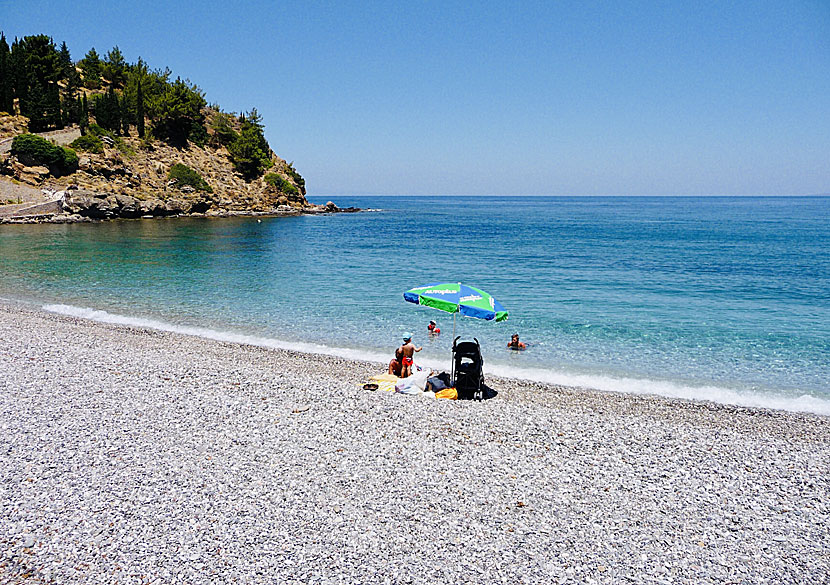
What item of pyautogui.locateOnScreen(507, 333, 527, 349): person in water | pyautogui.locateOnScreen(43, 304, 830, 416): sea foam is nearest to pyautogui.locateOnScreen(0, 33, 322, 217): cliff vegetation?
pyautogui.locateOnScreen(43, 304, 830, 416): sea foam

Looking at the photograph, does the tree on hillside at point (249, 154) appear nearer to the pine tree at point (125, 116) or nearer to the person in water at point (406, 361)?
the pine tree at point (125, 116)

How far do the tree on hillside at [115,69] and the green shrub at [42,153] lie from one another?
3677 centimetres

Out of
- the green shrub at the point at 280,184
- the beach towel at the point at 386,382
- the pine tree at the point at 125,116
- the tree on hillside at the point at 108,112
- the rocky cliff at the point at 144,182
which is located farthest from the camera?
the green shrub at the point at 280,184

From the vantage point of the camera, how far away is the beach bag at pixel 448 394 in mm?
11352

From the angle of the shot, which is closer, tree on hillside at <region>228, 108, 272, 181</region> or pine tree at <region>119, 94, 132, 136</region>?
pine tree at <region>119, 94, 132, 136</region>

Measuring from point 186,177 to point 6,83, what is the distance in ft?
81.2

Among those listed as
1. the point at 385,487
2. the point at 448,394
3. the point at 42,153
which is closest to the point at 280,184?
the point at 42,153

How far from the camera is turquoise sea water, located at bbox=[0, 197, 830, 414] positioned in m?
14.9

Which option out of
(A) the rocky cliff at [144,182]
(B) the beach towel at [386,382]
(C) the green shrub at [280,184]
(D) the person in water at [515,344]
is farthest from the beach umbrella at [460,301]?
(C) the green shrub at [280,184]

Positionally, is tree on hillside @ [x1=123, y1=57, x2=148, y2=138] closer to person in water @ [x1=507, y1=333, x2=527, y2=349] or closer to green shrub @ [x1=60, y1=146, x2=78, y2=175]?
green shrub @ [x1=60, y1=146, x2=78, y2=175]

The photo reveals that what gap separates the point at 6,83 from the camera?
71750 millimetres

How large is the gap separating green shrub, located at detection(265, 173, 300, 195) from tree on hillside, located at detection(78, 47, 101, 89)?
1241 inches

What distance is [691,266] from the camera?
3556 centimetres

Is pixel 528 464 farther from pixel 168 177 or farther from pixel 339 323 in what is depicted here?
pixel 168 177
